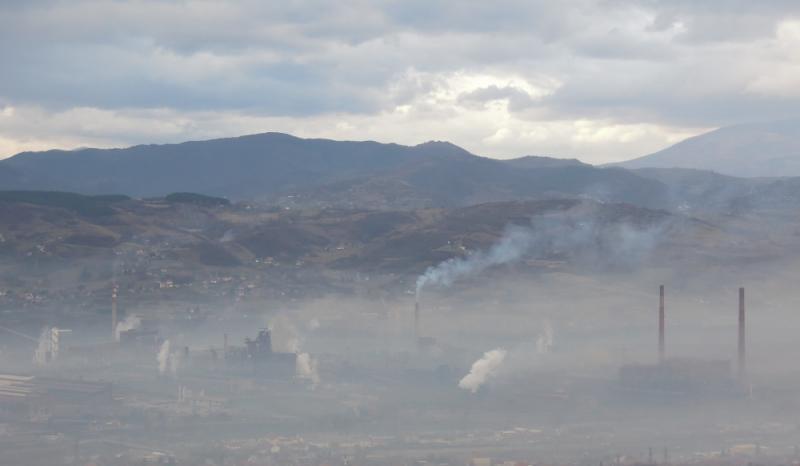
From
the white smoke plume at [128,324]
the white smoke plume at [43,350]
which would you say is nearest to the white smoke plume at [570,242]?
the white smoke plume at [128,324]

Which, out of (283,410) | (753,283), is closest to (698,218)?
(753,283)

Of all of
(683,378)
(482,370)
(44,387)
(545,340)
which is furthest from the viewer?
(545,340)

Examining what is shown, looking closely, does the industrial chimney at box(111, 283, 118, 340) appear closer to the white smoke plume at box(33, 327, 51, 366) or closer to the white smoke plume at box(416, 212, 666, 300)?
the white smoke plume at box(33, 327, 51, 366)

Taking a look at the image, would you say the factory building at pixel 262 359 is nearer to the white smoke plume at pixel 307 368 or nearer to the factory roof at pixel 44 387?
the white smoke plume at pixel 307 368

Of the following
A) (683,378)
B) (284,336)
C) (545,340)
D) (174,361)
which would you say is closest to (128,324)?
(284,336)

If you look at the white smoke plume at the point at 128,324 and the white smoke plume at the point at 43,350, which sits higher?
the white smoke plume at the point at 128,324

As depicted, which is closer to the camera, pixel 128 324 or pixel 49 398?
pixel 49 398

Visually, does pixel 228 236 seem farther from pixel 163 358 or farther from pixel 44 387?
pixel 44 387
